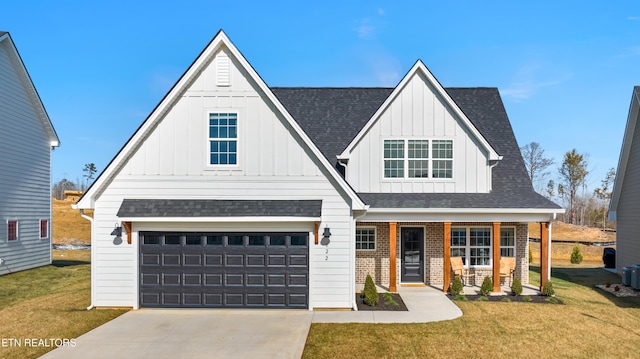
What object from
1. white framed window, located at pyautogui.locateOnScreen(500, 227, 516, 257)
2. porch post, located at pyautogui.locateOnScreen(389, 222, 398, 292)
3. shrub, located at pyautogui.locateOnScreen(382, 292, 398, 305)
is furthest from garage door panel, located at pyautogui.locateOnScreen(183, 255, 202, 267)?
white framed window, located at pyautogui.locateOnScreen(500, 227, 516, 257)

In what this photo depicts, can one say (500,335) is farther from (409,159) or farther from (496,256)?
(409,159)

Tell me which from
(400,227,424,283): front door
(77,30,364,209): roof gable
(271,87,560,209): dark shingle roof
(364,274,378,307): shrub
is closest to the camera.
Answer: (77,30,364,209): roof gable

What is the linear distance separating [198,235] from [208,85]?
4.48 m

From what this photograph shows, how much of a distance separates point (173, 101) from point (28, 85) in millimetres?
12920

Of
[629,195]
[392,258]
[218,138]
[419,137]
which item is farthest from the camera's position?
[629,195]

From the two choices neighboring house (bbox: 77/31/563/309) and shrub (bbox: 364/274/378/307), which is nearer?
neighboring house (bbox: 77/31/563/309)

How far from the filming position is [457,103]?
1908cm

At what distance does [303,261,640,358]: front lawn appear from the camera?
8.99m

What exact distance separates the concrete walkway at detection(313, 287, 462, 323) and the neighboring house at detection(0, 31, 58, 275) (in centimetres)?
1591

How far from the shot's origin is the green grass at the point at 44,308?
10109mm

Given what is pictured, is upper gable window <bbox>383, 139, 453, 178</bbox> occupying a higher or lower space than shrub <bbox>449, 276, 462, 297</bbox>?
higher

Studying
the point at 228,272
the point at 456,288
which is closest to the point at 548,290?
the point at 456,288

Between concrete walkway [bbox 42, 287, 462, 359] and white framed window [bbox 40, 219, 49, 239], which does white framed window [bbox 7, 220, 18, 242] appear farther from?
concrete walkway [bbox 42, 287, 462, 359]

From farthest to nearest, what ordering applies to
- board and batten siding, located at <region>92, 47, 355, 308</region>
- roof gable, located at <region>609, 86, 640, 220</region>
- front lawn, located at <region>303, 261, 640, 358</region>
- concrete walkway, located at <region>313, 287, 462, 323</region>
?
roof gable, located at <region>609, 86, 640, 220</region>
board and batten siding, located at <region>92, 47, 355, 308</region>
concrete walkway, located at <region>313, 287, 462, 323</region>
front lawn, located at <region>303, 261, 640, 358</region>
